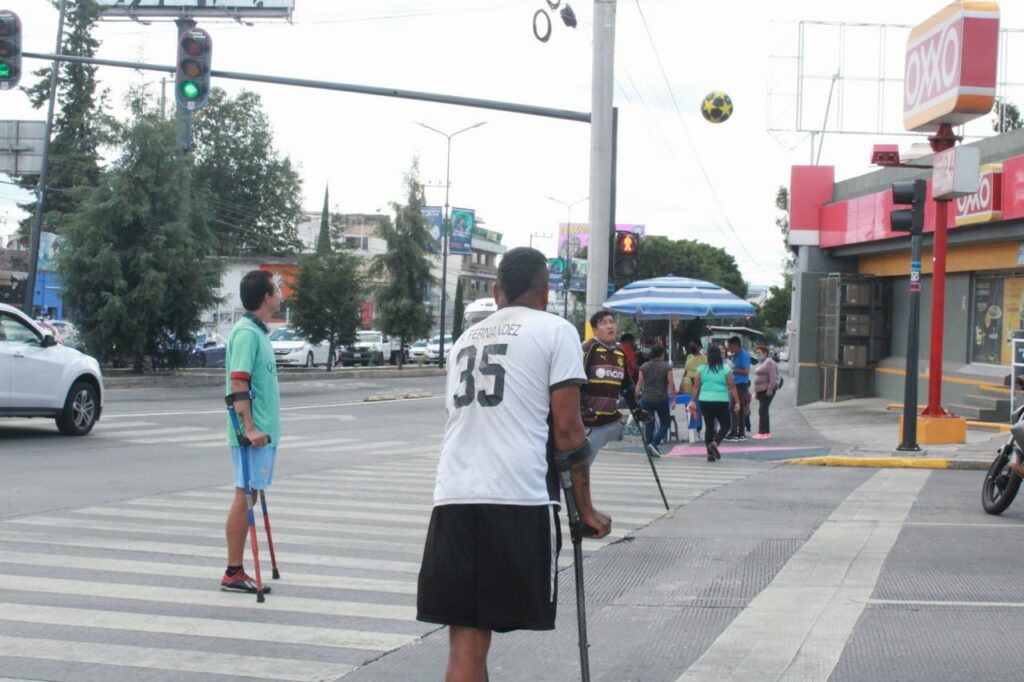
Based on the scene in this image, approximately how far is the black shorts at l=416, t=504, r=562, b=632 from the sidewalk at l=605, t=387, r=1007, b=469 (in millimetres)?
12928

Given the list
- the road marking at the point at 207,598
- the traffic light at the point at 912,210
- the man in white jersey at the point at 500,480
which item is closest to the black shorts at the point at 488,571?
the man in white jersey at the point at 500,480

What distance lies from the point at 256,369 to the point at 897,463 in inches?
451

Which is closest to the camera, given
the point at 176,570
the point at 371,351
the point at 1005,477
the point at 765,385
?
the point at 176,570

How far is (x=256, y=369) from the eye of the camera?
7090 mm

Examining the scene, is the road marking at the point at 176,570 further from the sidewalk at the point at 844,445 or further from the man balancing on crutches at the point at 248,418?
the sidewalk at the point at 844,445

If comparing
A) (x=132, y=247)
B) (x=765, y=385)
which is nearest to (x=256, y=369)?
(x=765, y=385)

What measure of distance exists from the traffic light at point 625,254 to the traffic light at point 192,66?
6.66 m

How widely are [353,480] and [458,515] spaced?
30.7 feet

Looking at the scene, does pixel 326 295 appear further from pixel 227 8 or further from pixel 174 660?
pixel 174 660

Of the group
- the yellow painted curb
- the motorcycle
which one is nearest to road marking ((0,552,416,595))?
the motorcycle

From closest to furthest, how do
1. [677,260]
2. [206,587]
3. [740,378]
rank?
1. [206,587]
2. [740,378]
3. [677,260]

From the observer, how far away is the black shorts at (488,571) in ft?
13.6

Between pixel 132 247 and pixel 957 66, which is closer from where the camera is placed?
pixel 957 66

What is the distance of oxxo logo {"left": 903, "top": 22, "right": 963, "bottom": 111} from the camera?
1684cm
